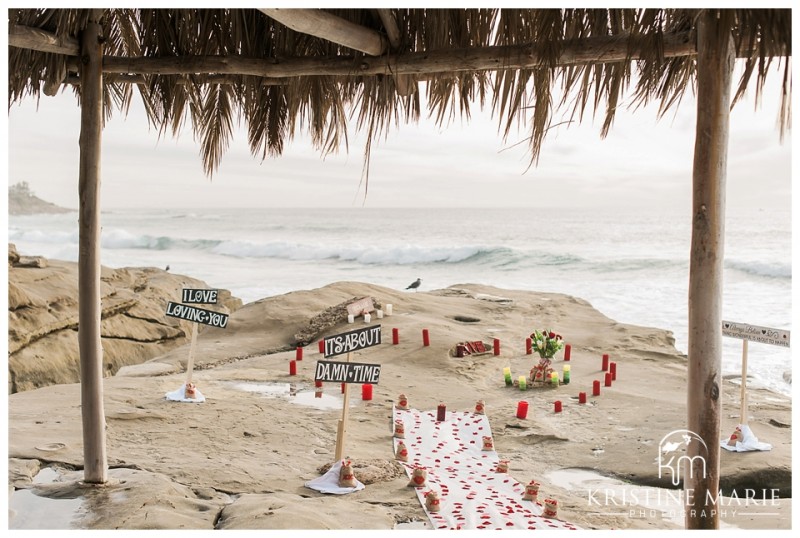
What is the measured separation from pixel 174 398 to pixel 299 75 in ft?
12.2

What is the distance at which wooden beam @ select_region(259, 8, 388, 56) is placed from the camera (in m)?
2.85

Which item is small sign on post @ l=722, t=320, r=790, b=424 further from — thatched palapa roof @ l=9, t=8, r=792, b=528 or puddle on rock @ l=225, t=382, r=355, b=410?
puddle on rock @ l=225, t=382, r=355, b=410

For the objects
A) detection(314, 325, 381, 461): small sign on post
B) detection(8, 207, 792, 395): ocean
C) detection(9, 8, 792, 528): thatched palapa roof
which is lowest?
detection(8, 207, 792, 395): ocean

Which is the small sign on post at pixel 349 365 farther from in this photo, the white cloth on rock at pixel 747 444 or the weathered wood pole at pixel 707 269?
the white cloth on rock at pixel 747 444

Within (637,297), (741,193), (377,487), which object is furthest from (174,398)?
(741,193)

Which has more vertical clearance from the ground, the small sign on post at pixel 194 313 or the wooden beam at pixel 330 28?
Result: the wooden beam at pixel 330 28

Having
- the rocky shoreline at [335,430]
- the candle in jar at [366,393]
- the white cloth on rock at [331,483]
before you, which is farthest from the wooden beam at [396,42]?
the candle in jar at [366,393]

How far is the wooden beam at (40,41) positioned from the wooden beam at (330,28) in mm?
1192

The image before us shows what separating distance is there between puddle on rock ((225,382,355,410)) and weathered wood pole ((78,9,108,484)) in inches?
110

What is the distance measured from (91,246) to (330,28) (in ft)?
6.00

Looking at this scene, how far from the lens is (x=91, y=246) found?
12.5 ft

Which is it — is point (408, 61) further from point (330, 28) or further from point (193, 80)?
point (193, 80)

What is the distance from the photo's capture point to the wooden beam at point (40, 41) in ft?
10.8

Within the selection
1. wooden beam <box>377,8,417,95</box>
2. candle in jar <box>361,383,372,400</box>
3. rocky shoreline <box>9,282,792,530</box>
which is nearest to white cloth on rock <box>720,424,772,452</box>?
rocky shoreline <box>9,282,792,530</box>
